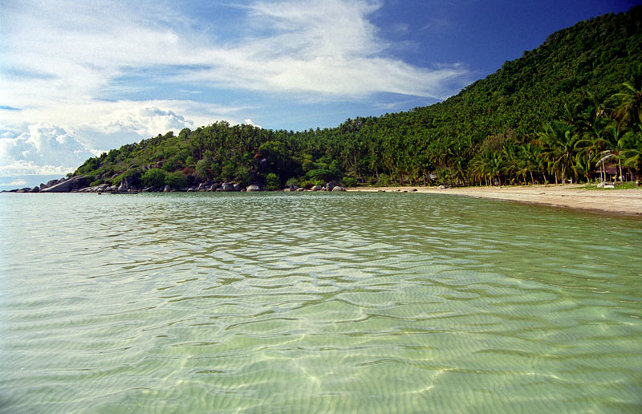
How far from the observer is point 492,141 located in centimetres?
9281

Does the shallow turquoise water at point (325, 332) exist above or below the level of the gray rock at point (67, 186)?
below

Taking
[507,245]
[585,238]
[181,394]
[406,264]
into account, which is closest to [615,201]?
[585,238]

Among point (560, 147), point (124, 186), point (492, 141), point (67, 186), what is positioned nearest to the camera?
point (560, 147)

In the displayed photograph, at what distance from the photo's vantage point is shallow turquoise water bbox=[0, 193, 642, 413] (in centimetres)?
373

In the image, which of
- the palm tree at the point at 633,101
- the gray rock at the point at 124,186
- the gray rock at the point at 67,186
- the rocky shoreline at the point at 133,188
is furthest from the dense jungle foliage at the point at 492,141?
the gray rock at the point at 67,186

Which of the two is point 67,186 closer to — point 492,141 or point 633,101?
point 492,141

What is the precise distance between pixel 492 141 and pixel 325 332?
331 ft

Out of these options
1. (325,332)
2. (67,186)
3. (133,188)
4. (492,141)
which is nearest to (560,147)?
(492,141)

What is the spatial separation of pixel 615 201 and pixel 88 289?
36994 millimetres

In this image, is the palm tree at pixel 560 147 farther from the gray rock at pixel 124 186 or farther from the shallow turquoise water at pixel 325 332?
the gray rock at pixel 124 186

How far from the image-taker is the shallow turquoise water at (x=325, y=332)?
12.2ft

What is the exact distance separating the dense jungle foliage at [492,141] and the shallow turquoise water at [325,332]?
670 cm

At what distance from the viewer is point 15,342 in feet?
17.2

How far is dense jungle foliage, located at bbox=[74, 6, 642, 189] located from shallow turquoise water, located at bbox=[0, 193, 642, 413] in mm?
6702
